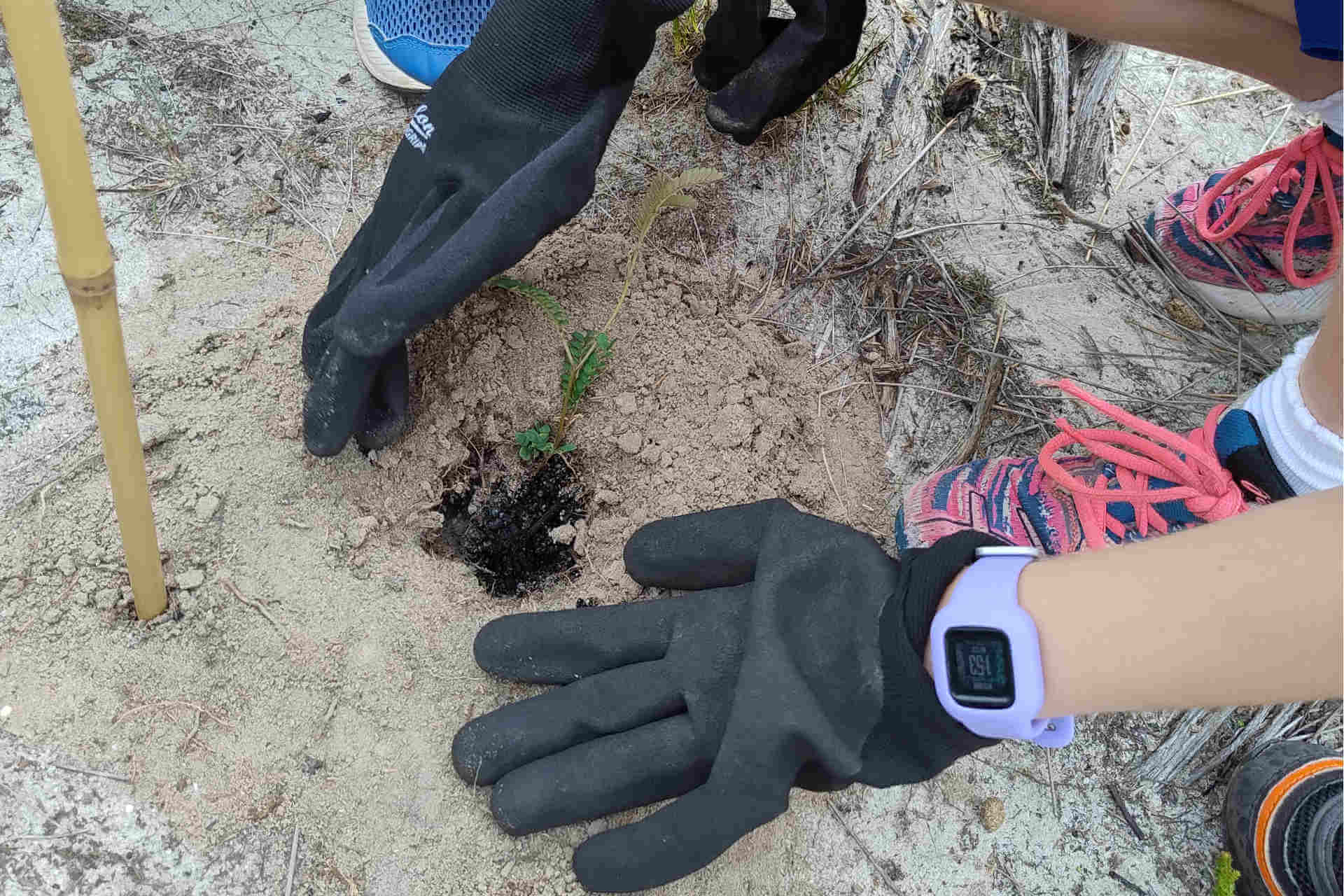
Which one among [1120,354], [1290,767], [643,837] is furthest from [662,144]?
[1290,767]

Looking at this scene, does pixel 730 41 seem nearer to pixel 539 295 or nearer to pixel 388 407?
pixel 539 295

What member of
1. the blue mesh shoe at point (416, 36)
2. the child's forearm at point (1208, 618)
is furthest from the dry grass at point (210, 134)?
the child's forearm at point (1208, 618)

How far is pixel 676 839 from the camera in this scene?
1.50 metres

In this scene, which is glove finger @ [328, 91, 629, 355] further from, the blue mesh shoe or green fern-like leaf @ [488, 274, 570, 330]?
the blue mesh shoe

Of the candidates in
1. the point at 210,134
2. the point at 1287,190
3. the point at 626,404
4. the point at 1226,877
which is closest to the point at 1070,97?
the point at 1287,190

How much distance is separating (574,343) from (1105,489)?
115 cm

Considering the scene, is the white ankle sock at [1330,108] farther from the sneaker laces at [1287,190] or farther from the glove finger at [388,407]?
the glove finger at [388,407]

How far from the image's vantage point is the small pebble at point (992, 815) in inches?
70.6

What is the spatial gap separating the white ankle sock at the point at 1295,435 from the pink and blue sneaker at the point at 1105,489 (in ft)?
0.07

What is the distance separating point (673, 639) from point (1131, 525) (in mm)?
968

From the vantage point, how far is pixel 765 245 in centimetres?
242

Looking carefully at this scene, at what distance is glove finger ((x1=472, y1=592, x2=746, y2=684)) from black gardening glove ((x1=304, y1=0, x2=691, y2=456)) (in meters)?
0.53

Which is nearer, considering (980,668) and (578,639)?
(980,668)

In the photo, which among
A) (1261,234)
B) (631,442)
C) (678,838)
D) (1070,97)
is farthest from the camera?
(1070,97)
